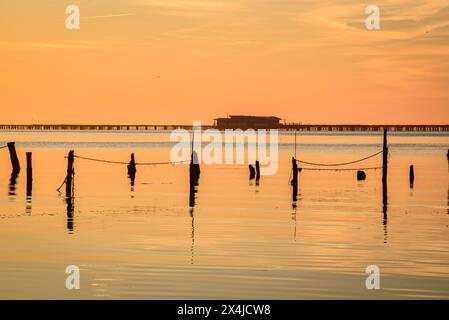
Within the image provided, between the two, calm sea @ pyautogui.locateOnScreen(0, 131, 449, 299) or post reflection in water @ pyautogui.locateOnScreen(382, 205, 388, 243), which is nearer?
calm sea @ pyautogui.locateOnScreen(0, 131, 449, 299)

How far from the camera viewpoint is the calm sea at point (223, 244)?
19.7 m

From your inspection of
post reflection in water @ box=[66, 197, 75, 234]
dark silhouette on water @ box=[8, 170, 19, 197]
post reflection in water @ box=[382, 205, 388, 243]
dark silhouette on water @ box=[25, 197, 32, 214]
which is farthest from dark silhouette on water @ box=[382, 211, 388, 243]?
dark silhouette on water @ box=[8, 170, 19, 197]

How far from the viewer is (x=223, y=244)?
85.9ft

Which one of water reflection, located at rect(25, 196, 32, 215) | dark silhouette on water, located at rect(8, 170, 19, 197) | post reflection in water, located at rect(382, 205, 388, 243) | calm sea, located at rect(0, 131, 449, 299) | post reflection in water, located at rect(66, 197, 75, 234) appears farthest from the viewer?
dark silhouette on water, located at rect(8, 170, 19, 197)

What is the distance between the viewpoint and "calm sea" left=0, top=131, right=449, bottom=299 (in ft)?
64.7

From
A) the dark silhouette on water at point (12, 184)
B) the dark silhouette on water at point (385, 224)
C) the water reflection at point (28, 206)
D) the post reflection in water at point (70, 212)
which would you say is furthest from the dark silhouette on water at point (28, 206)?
the dark silhouette on water at point (385, 224)

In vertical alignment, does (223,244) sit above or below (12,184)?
below

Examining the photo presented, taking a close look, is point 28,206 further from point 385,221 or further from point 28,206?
point 385,221

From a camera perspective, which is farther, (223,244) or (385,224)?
(385,224)

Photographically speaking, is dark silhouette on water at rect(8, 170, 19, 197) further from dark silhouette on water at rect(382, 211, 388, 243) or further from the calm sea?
dark silhouette on water at rect(382, 211, 388, 243)

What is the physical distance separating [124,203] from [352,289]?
21.5m

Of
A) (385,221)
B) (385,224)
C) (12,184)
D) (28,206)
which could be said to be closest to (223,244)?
(385,224)
